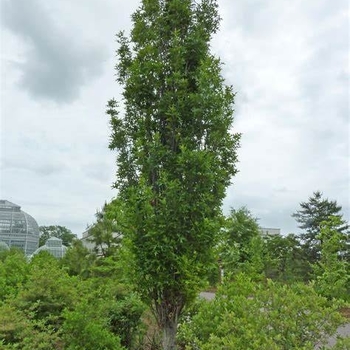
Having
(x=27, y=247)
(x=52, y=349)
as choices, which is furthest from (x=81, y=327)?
(x=27, y=247)

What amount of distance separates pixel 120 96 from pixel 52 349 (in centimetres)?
362

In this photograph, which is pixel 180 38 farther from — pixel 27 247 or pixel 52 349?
pixel 27 247

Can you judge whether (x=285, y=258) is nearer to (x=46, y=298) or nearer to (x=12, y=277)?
(x=12, y=277)

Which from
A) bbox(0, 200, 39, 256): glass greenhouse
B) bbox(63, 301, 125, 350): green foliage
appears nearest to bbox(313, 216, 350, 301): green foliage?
bbox(63, 301, 125, 350): green foliage

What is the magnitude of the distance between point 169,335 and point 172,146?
253 centimetres

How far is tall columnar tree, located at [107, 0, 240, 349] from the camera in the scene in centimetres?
460

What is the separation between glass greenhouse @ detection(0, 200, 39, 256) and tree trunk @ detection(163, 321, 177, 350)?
37396 millimetres

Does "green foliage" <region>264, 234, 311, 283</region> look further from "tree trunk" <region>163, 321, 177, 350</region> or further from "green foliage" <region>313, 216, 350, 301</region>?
"tree trunk" <region>163, 321, 177, 350</region>

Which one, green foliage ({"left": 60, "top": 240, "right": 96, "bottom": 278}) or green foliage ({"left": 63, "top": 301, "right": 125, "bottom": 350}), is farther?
green foliage ({"left": 60, "top": 240, "right": 96, "bottom": 278})

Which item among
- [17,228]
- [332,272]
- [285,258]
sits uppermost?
[17,228]

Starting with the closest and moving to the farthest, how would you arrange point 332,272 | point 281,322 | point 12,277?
point 281,322 < point 12,277 < point 332,272

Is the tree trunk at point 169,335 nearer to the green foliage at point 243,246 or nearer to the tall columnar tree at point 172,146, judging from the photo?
the tall columnar tree at point 172,146

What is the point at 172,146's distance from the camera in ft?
16.4

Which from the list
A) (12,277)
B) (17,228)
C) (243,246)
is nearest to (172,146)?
(12,277)
